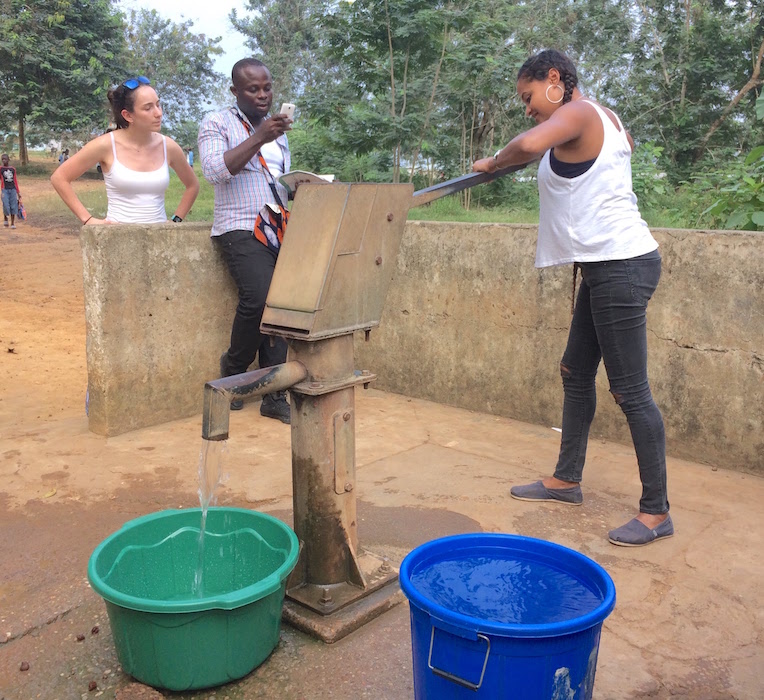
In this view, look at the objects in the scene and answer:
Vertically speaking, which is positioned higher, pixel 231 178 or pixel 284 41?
pixel 284 41

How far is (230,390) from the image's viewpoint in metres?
1.98

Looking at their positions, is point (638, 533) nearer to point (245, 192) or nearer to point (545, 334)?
point (545, 334)

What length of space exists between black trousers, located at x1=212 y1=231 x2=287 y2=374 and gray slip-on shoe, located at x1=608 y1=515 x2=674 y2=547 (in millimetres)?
1935

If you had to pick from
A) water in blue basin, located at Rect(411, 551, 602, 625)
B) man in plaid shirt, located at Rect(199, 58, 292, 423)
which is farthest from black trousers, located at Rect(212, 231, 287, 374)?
water in blue basin, located at Rect(411, 551, 602, 625)

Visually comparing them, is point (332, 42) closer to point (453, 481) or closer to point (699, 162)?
point (699, 162)

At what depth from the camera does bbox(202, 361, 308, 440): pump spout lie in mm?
1943

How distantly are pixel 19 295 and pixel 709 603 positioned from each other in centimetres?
766

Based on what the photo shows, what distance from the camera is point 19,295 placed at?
8.34 m

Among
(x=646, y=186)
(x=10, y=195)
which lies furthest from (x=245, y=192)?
(x=10, y=195)

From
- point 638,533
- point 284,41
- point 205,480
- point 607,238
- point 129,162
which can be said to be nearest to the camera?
point 205,480

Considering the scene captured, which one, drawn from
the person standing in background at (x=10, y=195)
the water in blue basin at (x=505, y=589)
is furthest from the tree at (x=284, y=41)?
the water in blue basin at (x=505, y=589)

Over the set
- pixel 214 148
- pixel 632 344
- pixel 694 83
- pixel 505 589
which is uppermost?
pixel 694 83

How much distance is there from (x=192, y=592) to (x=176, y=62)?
3687 cm

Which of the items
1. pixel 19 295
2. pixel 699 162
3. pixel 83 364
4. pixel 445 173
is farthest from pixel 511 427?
pixel 699 162
